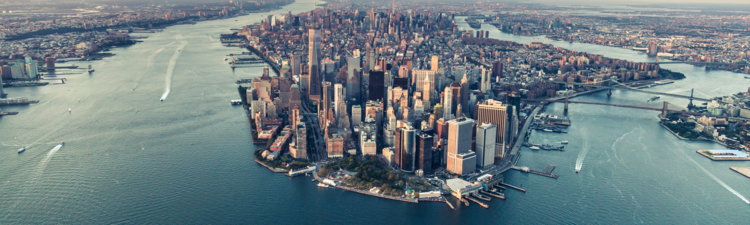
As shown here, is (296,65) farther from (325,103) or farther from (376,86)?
(325,103)

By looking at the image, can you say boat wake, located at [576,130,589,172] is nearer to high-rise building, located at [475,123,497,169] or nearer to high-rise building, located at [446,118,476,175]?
high-rise building, located at [475,123,497,169]

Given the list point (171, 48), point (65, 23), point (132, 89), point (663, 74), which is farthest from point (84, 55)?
point (663, 74)

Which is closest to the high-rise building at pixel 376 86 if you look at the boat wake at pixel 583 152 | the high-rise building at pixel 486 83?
the high-rise building at pixel 486 83

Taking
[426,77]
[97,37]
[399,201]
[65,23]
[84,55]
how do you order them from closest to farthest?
[399,201] → [426,77] → [84,55] → [97,37] → [65,23]

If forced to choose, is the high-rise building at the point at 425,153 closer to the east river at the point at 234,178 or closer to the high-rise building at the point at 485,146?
the high-rise building at the point at 485,146

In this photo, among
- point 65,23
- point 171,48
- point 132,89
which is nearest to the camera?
point 132,89

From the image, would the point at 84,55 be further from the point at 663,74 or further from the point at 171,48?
the point at 663,74

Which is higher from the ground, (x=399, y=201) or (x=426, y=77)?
(x=426, y=77)
